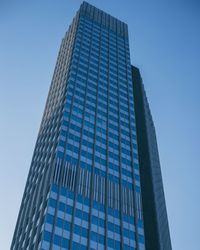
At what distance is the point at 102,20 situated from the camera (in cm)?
15512

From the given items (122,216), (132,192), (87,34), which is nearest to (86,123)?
(132,192)

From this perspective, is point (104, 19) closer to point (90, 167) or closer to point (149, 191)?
point (149, 191)

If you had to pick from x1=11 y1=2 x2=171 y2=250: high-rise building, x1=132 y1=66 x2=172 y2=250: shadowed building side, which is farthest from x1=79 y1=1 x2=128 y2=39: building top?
x1=132 y1=66 x2=172 y2=250: shadowed building side

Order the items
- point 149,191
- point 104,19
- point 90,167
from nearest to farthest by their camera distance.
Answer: point 90,167
point 149,191
point 104,19

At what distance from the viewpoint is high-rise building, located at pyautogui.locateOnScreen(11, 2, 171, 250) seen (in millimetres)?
72938

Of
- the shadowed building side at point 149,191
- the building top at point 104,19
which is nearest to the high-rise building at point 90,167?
the shadowed building side at point 149,191

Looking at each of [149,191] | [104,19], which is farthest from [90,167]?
[104,19]

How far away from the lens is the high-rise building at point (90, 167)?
7294cm

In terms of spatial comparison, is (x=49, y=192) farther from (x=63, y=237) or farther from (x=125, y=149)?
(x=125, y=149)

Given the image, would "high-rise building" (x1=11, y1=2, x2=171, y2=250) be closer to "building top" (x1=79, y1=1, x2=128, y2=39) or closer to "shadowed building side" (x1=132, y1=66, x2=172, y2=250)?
"shadowed building side" (x1=132, y1=66, x2=172, y2=250)

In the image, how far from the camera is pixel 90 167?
86.7 metres

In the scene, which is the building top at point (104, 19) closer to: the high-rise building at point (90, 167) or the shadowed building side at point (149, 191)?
the high-rise building at point (90, 167)

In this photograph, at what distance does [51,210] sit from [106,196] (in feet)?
45.9

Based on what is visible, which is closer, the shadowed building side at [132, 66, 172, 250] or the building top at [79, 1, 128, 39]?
the shadowed building side at [132, 66, 172, 250]
